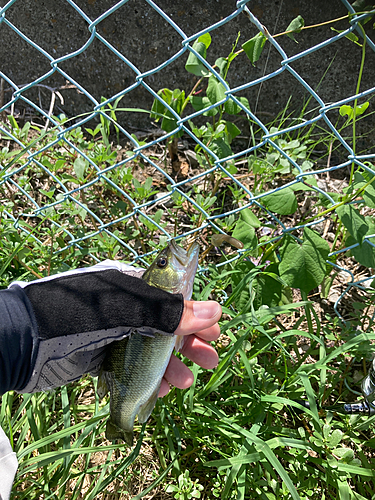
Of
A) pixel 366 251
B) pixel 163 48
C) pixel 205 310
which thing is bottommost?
pixel 366 251

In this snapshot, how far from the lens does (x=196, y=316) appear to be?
1.57m

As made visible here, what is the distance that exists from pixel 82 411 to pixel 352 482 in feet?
4.76

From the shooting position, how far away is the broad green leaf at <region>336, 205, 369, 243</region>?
1654mm

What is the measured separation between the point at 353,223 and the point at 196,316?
0.79 m

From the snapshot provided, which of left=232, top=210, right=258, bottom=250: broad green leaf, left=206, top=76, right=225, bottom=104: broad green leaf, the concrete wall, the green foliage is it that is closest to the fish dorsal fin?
the green foliage

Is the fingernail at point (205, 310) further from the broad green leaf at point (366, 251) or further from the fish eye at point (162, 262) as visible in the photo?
the broad green leaf at point (366, 251)

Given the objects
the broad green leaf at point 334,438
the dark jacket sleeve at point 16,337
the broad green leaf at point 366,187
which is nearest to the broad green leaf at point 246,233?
the broad green leaf at point 366,187

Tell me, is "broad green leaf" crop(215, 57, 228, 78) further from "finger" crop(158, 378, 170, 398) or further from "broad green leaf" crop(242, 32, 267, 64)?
"finger" crop(158, 378, 170, 398)

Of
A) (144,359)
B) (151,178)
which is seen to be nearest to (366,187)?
(144,359)

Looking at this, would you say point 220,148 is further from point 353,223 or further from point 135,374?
point 135,374

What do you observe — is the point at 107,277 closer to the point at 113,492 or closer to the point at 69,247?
the point at 69,247

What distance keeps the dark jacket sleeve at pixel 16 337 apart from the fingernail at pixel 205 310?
64 centimetres

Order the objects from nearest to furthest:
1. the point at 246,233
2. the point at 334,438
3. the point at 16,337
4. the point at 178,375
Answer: the point at 16,337 → the point at 334,438 → the point at 178,375 → the point at 246,233

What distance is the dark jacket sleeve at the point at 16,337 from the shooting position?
1.45 metres
